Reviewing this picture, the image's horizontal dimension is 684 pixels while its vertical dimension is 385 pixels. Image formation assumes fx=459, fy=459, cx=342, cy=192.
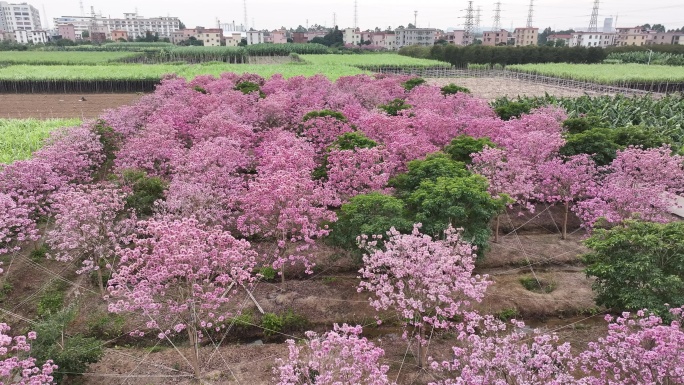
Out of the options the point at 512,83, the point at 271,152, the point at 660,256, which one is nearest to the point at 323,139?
the point at 271,152

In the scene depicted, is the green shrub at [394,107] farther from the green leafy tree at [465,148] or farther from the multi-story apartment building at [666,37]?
the multi-story apartment building at [666,37]

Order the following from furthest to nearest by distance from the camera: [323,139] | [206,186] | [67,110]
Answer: [67,110] < [323,139] < [206,186]

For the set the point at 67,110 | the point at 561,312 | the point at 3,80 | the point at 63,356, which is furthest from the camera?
the point at 3,80

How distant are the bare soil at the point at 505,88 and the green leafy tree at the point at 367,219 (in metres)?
33.7

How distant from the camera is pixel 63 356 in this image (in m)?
8.29

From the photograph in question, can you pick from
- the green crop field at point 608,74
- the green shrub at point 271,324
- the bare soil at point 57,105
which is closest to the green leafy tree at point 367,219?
the green shrub at point 271,324

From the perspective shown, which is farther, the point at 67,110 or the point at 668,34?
the point at 668,34

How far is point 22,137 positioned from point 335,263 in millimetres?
17374

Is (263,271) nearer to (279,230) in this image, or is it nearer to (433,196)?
(279,230)

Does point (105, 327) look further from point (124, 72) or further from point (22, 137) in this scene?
point (124, 72)

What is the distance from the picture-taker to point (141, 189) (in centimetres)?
1465

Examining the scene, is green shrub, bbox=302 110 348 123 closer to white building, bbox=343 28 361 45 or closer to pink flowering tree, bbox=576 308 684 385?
pink flowering tree, bbox=576 308 684 385

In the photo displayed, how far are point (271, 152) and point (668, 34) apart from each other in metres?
162

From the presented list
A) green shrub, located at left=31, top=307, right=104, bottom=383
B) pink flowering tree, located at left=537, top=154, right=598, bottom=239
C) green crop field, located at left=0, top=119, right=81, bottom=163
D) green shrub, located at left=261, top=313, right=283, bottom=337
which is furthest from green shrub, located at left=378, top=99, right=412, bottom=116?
green shrub, located at left=31, top=307, right=104, bottom=383
